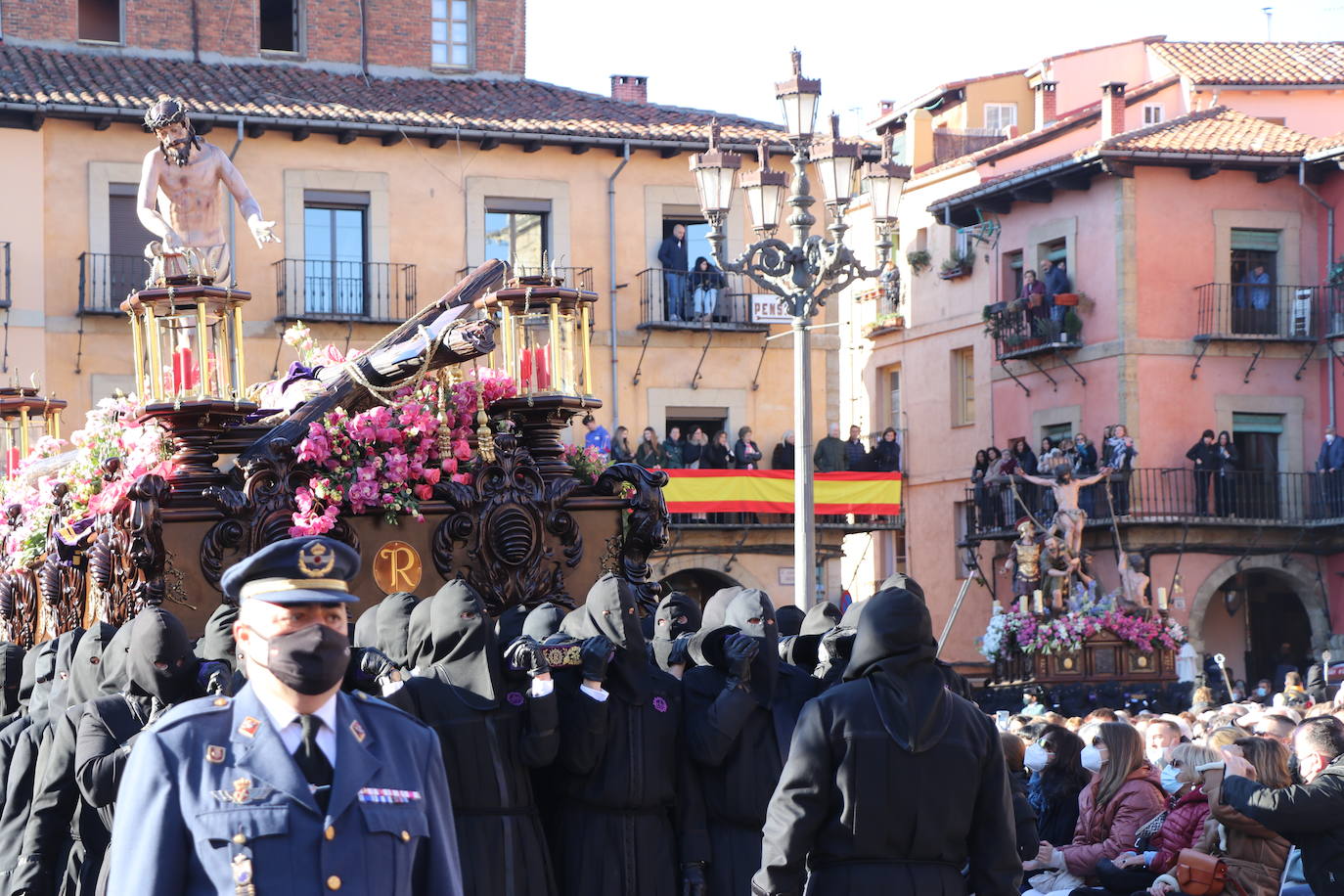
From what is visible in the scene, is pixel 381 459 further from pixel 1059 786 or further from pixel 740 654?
pixel 740 654

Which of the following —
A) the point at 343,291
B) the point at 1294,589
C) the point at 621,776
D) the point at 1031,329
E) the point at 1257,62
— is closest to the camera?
the point at 621,776

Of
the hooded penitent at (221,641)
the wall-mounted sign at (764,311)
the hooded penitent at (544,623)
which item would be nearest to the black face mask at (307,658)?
the hooded penitent at (544,623)

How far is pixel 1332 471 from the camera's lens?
34438mm

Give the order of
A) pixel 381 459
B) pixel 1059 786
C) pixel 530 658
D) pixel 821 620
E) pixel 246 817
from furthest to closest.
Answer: pixel 381 459, pixel 1059 786, pixel 821 620, pixel 530 658, pixel 246 817

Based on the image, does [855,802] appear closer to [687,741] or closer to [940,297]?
[687,741]

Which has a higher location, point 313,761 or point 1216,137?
point 1216,137

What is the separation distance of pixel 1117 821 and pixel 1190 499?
26.2 meters

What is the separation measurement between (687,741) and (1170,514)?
27092mm

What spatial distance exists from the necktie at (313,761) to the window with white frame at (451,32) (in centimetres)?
2989

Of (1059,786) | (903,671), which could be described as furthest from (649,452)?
(903,671)

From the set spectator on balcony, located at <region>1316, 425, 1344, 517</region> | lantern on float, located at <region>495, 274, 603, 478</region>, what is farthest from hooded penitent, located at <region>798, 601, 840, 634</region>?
spectator on balcony, located at <region>1316, 425, 1344, 517</region>

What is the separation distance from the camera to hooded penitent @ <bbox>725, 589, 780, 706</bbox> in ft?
26.8

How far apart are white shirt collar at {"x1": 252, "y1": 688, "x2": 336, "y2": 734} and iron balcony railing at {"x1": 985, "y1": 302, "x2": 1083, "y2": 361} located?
3218cm

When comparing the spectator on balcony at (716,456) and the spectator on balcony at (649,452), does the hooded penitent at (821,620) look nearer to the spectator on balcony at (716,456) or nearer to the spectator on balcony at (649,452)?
the spectator on balcony at (649,452)
